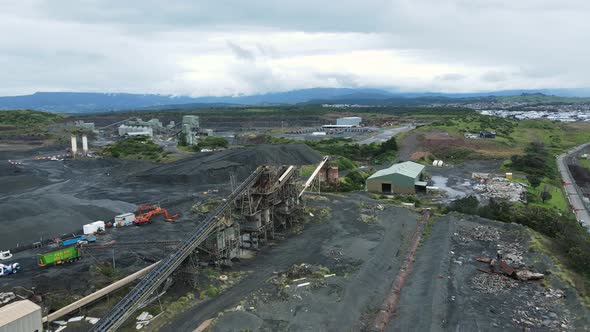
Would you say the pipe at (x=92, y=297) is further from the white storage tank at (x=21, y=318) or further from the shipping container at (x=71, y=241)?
the shipping container at (x=71, y=241)

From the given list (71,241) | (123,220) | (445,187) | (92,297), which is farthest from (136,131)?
(92,297)

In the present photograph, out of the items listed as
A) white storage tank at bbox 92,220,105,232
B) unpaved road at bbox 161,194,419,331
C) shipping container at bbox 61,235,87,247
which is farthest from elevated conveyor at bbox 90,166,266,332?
white storage tank at bbox 92,220,105,232

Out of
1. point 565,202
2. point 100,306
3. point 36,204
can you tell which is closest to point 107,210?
point 36,204

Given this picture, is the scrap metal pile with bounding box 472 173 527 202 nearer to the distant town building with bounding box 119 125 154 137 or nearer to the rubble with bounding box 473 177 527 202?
the rubble with bounding box 473 177 527 202

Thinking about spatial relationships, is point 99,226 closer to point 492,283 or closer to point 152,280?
point 152,280

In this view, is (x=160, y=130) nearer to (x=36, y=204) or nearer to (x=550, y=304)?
(x=36, y=204)

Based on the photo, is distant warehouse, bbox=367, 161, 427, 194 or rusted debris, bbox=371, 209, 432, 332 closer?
rusted debris, bbox=371, 209, 432, 332

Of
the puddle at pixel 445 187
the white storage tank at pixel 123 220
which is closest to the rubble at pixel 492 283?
the puddle at pixel 445 187
